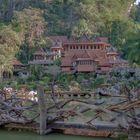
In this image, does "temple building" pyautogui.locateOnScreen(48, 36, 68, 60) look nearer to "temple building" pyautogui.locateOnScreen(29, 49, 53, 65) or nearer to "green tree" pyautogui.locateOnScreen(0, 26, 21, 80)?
"temple building" pyautogui.locateOnScreen(29, 49, 53, 65)

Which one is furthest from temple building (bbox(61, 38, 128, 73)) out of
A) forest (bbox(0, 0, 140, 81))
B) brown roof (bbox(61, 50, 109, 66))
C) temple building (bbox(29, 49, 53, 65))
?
forest (bbox(0, 0, 140, 81))

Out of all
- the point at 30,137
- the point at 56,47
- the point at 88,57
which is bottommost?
the point at 88,57

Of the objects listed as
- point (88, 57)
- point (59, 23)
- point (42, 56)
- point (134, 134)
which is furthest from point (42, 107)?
point (59, 23)

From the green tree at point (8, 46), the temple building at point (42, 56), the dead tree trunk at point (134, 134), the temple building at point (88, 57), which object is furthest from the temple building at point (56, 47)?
the dead tree trunk at point (134, 134)

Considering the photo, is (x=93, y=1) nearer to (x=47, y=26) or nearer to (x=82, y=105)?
(x=47, y=26)

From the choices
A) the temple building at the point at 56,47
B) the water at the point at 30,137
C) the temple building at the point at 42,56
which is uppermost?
the water at the point at 30,137

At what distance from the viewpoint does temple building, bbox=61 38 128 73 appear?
43.3 m

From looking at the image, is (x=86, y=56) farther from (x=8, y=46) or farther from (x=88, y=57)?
(x=8, y=46)

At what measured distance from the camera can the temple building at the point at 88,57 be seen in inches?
1706

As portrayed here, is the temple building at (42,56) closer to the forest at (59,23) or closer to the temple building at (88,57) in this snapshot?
the temple building at (88,57)

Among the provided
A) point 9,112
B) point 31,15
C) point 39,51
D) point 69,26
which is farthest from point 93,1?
point 9,112

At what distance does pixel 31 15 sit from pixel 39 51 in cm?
888

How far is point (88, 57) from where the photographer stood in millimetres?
43750

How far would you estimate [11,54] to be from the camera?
155ft
